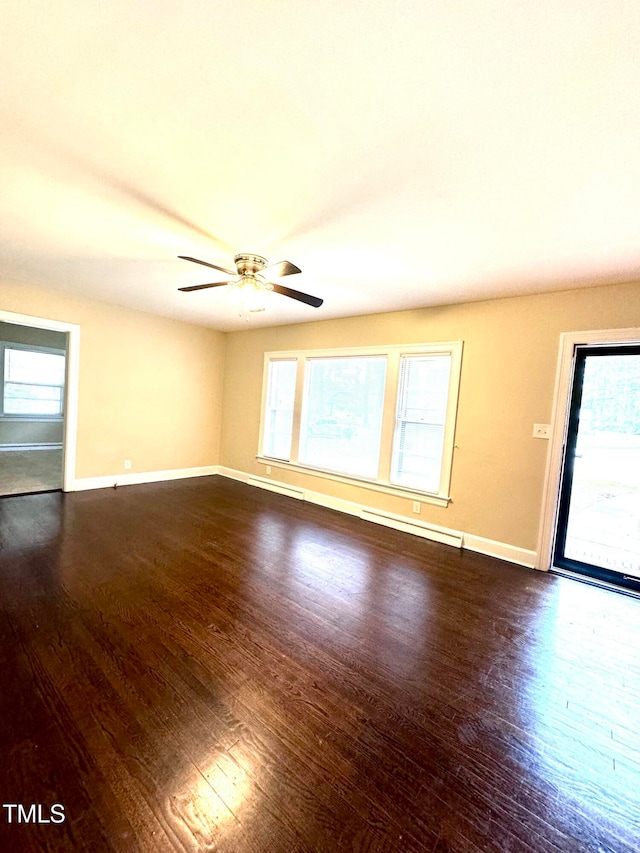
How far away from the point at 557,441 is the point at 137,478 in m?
5.49

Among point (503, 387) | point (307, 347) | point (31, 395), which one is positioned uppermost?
point (307, 347)

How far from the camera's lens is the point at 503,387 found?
11.9 ft

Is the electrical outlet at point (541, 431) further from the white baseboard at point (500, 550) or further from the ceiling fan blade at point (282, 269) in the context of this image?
the ceiling fan blade at point (282, 269)

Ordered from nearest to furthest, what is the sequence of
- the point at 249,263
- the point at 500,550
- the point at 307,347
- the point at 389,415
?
the point at 249,263 → the point at 500,550 → the point at 389,415 → the point at 307,347

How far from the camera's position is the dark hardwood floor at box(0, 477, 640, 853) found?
1.21 metres

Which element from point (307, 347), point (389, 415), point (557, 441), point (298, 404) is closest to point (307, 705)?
point (557, 441)

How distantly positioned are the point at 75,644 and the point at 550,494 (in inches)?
149

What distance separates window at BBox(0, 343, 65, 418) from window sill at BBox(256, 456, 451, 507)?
19.1 ft

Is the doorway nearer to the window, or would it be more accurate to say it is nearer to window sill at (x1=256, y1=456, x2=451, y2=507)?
the window

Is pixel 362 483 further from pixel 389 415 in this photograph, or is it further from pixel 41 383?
pixel 41 383

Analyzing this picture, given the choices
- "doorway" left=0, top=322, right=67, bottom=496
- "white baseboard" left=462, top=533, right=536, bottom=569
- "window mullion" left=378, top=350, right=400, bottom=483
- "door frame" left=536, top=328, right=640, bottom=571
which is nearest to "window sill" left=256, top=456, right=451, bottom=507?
"window mullion" left=378, top=350, right=400, bottom=483

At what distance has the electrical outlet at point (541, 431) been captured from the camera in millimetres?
3361

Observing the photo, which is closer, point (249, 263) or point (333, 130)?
point (333, 130)

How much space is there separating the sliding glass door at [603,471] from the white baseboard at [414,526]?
377 millimetres
